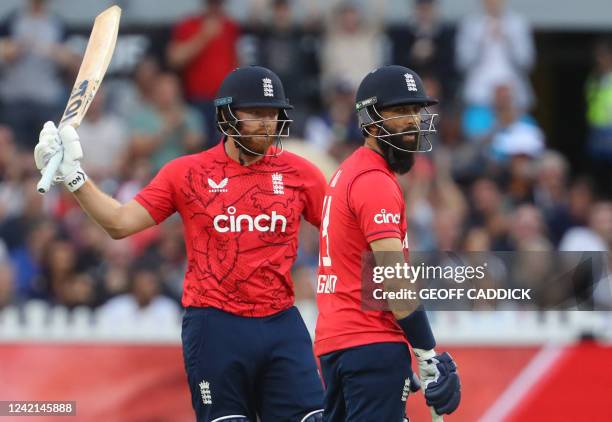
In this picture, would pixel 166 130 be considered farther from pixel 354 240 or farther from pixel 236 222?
pixel 354 240

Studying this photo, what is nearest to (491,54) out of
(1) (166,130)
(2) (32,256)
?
(1) (166,130)

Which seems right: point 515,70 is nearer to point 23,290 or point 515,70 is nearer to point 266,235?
point 23,290

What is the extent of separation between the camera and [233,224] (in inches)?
263

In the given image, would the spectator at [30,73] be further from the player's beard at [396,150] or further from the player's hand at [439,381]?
the player's hand at [439,381]

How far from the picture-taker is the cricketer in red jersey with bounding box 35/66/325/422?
6.63m

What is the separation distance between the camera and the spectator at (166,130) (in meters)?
12.6

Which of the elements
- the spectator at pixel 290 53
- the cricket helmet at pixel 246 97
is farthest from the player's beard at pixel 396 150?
the spectator at pixel 290 53

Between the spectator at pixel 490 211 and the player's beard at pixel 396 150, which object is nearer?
the player's beard at pixel 396 150

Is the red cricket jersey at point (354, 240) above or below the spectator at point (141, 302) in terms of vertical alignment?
below

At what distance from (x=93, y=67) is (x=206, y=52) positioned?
6.40 m

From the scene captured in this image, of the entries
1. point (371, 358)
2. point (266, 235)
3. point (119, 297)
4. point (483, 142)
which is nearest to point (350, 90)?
point (483, 142)

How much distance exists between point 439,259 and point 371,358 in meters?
1.97

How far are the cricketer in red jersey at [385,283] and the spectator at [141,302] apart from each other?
3981 mm

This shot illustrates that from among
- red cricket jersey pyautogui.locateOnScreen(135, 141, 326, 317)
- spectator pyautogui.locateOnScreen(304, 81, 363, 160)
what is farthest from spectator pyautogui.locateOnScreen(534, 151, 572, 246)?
red cricket jersey pyautogui.locateOnScreen(135, 141, 326, 317)
